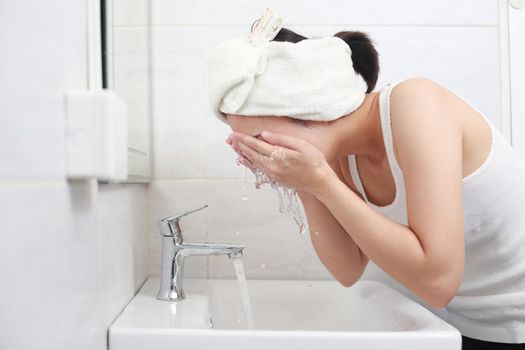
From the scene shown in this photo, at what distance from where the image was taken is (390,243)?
0.73 metres

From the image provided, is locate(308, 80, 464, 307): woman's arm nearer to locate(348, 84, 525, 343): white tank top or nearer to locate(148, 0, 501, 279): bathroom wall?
locate(348, 84, 525, 343): white tank top

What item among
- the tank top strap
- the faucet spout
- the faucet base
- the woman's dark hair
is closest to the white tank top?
the tank top strap

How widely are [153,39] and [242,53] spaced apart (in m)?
0.52

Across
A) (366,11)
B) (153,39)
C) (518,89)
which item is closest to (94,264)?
(153,39)

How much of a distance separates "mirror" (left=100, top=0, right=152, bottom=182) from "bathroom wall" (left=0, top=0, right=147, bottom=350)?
20 cm

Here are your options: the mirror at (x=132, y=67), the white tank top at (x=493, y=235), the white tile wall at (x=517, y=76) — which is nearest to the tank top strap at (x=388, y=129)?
the white tank top at (x=493, y=235)

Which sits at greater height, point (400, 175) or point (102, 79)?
point (102, 79)

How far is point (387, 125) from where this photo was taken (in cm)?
81

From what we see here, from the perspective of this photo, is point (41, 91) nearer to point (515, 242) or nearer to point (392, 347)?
point (392, 347)

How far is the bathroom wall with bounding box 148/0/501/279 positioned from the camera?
1.21m

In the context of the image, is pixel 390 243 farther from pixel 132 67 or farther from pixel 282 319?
pixel 132 67

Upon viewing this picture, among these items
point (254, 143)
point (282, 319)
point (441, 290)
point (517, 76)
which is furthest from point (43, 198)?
point (517, 76)

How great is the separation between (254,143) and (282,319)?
0.47 metres

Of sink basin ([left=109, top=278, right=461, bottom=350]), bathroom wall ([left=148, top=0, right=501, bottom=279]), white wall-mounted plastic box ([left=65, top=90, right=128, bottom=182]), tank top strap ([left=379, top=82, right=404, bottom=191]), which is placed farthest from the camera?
bathroom wall ([left=148, top=0, right=501, bottom=279])
